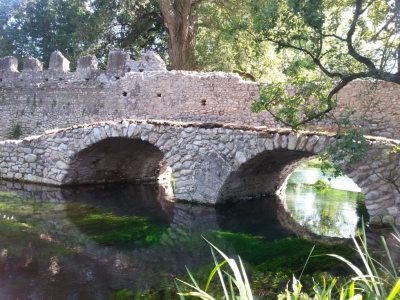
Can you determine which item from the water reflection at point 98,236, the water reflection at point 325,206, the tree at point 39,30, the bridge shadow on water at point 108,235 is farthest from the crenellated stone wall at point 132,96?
the tree at point 39,30

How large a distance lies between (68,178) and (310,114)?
7066 millimetres

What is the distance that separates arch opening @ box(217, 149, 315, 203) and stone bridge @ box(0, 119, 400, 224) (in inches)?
1.0

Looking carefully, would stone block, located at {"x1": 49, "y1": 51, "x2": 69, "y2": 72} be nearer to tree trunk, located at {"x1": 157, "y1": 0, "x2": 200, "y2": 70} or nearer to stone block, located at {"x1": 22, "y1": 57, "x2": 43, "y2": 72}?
stone block, located at {"x1": 22, "y1": 57, "x2": 43, "y2": 72}

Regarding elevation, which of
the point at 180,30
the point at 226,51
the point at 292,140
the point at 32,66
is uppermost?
the point at 180,30

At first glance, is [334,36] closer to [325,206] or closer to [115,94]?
[325,206]

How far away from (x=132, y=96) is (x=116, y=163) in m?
3.08

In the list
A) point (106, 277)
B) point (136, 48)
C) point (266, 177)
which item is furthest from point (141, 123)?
point (136, 48)

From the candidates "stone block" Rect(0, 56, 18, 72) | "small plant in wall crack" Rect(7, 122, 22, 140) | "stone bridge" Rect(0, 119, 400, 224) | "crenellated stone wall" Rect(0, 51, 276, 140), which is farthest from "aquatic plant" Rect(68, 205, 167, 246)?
"stone block" Rect(0, 56, 18, 72)

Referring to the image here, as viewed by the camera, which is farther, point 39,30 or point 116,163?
point 39,30

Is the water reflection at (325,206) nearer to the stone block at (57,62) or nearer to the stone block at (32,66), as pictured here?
the stone block at (57,62)

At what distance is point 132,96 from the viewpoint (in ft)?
48.4

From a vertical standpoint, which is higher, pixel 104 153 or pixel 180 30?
pixel 180 30

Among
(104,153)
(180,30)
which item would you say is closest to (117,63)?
(180,30)

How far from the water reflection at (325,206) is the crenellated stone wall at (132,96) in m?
2.23
